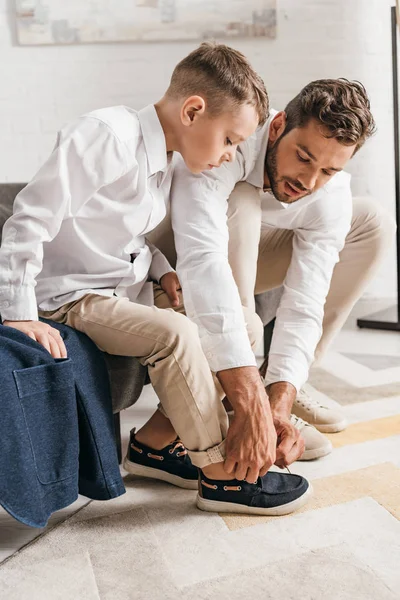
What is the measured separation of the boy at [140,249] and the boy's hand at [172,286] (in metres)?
0.10

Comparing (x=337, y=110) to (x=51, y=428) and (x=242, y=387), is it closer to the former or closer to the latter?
(x=242, y=387)

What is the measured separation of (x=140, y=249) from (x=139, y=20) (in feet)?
5.78

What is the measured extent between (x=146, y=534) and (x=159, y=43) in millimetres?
2267

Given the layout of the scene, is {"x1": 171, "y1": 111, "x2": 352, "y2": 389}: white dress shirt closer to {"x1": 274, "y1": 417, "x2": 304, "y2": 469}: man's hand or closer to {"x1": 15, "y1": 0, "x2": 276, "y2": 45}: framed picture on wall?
{"x1": 274, "y1": 417, "x2": 304, "y2": 469}: man's hand

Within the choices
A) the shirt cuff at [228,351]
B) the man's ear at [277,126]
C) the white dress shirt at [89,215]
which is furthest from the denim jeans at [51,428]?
the man's ear at [277,126]

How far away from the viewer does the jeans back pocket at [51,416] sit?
1.09 meters

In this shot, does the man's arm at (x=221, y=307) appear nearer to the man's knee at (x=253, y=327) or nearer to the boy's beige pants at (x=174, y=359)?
the boy's beige pants at (x=174, y=359)

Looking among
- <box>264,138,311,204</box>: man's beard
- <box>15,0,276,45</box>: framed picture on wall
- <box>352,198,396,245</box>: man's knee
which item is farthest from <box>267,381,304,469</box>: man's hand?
<box>15,0,276,45</box>: framed picture on wall

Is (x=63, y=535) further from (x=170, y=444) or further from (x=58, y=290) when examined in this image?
(x=58, y=290)

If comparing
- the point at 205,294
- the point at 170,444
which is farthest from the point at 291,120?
the point at 170,444

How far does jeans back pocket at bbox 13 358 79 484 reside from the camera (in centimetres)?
109

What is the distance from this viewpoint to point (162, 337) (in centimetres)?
126

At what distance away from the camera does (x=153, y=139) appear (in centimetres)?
134

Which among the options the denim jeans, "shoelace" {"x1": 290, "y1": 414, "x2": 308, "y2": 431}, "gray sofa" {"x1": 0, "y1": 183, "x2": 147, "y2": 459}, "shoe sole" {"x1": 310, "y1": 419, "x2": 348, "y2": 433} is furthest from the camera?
"shoe sole" {"x1": 310, "y1": 419, "x2": 348, "y2": 433}
